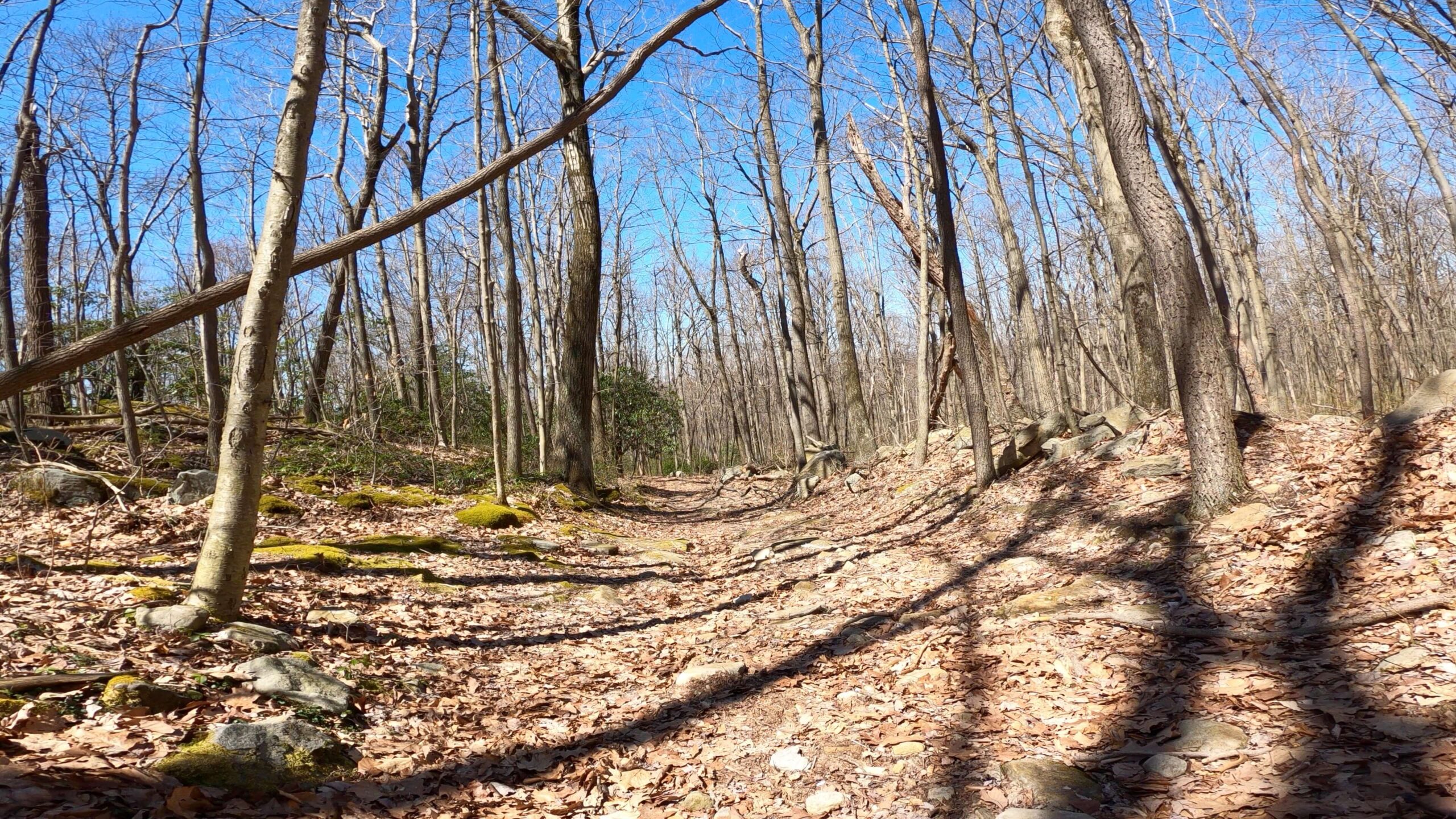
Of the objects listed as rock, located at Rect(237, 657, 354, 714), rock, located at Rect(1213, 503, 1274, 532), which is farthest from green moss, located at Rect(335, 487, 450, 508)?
rock, located at Rect(1213, 503, 1274, 532)

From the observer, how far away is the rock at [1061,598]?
4.81m

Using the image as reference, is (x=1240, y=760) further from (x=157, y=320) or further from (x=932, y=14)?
(x=932, y=14)

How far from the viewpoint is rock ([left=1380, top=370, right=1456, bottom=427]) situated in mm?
5910

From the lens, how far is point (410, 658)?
15.4 feet

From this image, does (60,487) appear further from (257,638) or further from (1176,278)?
(1176,278)

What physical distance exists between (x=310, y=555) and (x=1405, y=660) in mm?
6891

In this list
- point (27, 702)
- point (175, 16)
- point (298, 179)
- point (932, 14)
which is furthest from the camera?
point (932, 14)

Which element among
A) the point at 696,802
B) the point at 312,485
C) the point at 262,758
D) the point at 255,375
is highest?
the point at 255,375

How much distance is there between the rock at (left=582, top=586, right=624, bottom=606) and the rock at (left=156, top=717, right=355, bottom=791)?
3.43 m

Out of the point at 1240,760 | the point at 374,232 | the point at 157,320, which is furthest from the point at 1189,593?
the point at 157,320

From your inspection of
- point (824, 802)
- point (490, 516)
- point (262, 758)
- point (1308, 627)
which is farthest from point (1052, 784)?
point (490, 516)

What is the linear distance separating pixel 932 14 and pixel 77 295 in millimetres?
13991

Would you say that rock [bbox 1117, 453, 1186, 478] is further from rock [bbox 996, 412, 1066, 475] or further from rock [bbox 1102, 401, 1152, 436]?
rock [bbox 996, 412, 1066, 475]

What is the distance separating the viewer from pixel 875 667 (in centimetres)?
446
